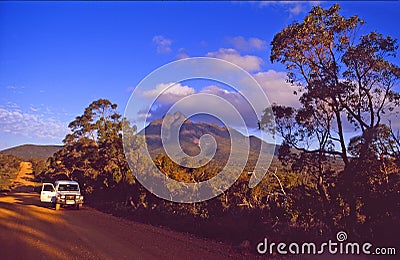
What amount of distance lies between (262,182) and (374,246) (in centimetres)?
692

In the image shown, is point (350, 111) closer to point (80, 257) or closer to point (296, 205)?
point (296, 205)

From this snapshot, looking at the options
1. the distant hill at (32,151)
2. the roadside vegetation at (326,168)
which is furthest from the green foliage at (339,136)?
the distant hill at (32,151)

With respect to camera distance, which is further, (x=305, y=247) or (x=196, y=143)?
(x=196, y=143)

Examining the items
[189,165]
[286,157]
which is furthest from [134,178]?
[286,157]

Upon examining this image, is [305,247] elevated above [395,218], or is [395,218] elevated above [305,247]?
[395,218]

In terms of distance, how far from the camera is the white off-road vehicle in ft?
84.5

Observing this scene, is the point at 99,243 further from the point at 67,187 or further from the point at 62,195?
the point at 67,187

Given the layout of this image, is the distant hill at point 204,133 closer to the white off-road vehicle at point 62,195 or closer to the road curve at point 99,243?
the road curve at point 99,243

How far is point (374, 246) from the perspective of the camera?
11695 millimetres

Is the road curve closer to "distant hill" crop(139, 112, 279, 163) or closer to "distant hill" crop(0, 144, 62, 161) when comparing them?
"distant hill" crop(139, 112, 279, 163)
